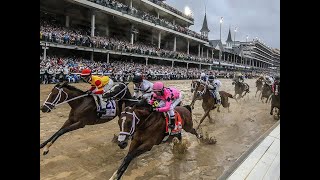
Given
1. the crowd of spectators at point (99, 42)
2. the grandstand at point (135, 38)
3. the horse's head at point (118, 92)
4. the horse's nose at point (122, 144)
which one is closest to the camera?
the horse's nose at point (122, 144)

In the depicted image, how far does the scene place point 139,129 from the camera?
3168mm

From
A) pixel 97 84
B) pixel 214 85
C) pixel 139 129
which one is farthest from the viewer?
pixel 214 85

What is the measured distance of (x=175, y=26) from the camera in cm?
614

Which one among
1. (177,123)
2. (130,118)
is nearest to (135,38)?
(177,123)

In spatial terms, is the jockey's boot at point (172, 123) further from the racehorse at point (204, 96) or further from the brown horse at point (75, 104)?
the racehorse at point (204, 96)

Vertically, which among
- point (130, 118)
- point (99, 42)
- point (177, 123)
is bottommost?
point (177, 123)

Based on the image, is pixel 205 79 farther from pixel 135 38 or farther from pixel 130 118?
pixel 130 118

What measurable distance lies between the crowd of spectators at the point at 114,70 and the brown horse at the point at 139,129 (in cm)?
214

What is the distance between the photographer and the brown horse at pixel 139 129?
9.41ft

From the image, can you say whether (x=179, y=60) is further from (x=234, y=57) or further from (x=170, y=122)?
(x=170, y=122)

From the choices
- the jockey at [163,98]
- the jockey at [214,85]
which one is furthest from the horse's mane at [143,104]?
the jockey at [214,85]

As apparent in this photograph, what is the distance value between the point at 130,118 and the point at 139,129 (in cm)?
28

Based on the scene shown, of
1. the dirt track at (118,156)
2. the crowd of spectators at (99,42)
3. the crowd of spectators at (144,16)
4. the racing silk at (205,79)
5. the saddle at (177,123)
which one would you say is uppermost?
the crowd of spectators at (144,16)
